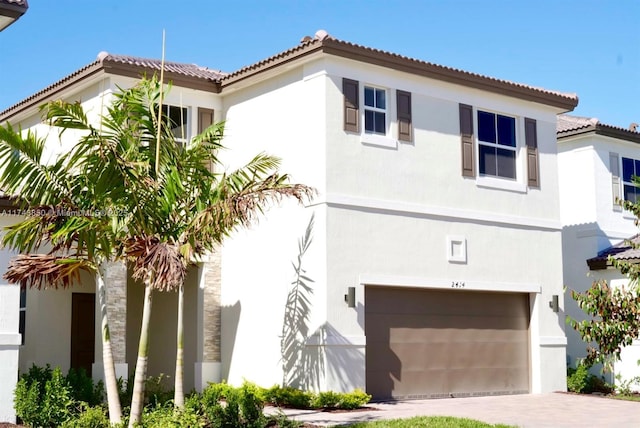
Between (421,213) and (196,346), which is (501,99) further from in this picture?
(196,346)

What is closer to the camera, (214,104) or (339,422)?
(339,422)

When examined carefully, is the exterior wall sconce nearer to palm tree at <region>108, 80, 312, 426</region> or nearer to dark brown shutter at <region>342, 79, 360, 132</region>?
dark brown shutter at <region>342, 79, 360, 132</region>

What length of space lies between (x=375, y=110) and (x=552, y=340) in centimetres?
701

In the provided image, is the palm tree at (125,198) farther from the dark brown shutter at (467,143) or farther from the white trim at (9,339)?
the dark brown shutter at (467,143)

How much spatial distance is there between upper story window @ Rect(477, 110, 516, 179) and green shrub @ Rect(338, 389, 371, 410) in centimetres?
620

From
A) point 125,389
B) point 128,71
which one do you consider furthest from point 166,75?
point 125,389

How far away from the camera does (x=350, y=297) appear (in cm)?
1770

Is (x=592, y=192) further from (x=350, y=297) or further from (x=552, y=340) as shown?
(x=350, y=297)

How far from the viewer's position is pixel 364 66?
18.4m

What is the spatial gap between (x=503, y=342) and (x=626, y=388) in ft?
12.5

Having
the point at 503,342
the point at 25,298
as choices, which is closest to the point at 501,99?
the point at 503,342

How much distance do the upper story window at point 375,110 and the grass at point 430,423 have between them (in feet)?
20.9

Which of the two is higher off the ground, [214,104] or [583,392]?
[214,104]

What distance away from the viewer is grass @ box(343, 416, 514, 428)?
1406 cm
